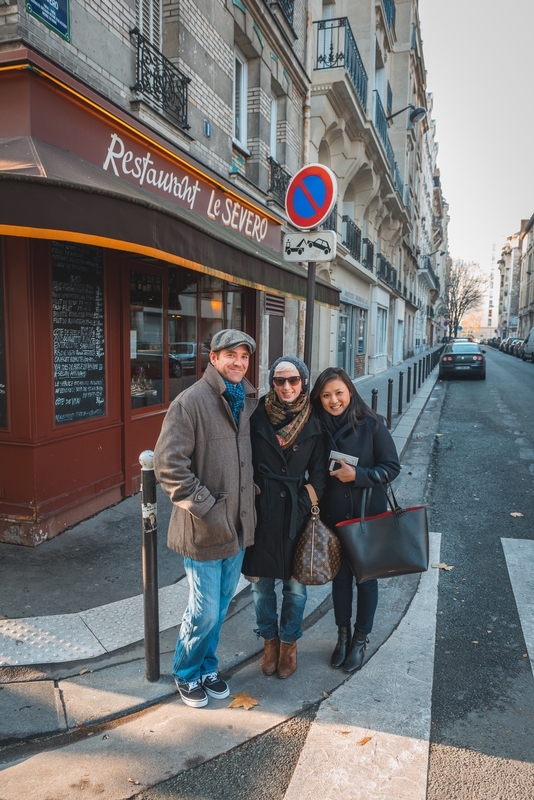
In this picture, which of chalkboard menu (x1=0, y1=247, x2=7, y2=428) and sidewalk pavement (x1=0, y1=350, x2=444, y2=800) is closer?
sidewalk pavement (x1=0, y1=350, x2=444, y2=800)

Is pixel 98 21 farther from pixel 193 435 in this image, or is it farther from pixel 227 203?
pixel 193 435

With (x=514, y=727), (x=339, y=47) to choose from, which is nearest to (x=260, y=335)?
(x=514, y=727)

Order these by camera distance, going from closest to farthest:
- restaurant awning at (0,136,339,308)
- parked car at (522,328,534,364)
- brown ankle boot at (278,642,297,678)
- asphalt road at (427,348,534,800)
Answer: asphalt road at (427,348,534,800)
brown ankle boot at (278,642,297,678)
restaurant awning at (0,136,339,308)
parked car at (522,328,534,364)

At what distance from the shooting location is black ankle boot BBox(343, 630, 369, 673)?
9.90ft

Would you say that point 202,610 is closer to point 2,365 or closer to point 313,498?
point 313,498

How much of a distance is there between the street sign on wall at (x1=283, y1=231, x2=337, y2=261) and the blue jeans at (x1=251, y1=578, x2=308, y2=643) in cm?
265

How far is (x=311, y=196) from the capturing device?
4590 mm

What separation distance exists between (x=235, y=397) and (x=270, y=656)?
4.82 feet

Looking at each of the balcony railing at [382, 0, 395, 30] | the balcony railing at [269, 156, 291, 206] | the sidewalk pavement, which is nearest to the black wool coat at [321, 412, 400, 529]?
the sidewalk pavement

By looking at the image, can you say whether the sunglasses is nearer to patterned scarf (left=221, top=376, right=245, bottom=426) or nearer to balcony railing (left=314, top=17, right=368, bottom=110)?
patterned scarf (left=221, top=376, right=245, bottom=426)

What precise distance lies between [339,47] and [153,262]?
10.8 meters

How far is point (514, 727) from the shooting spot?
260cm

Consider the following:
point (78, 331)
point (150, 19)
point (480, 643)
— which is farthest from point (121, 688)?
point (150, 19)

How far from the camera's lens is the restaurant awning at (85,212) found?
3223mm
